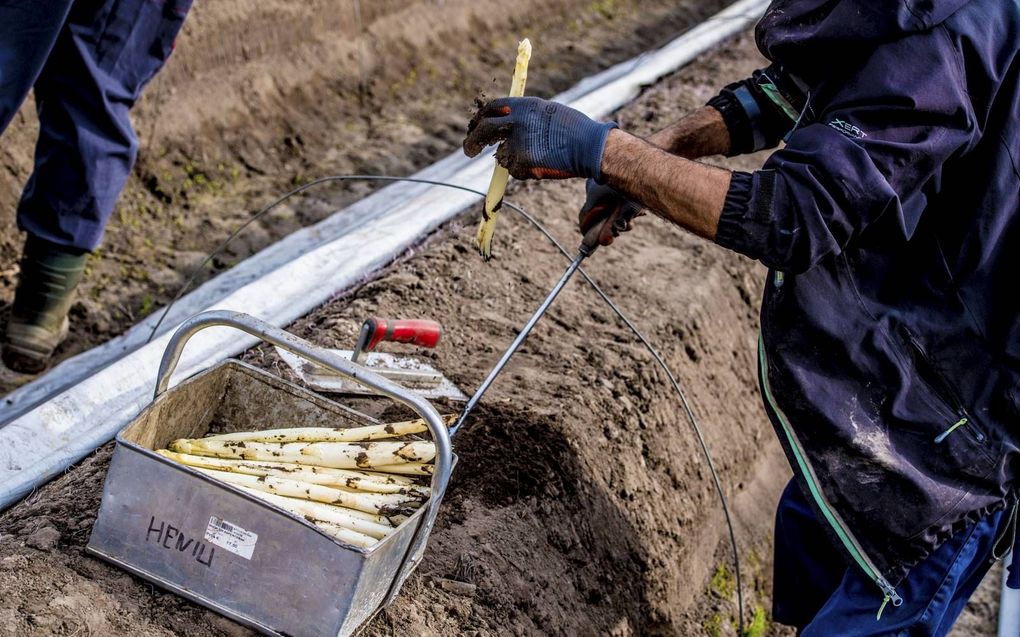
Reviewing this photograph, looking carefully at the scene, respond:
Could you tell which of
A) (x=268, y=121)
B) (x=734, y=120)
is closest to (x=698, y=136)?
(x=734, y=120)

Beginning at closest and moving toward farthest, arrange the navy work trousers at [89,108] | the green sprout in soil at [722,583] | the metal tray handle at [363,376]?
the metal tray handle at [363,376] → the navy work trousers at [89,108] → the green sprout in soil at [722,583]

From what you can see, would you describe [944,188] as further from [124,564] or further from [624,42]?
[624,42]

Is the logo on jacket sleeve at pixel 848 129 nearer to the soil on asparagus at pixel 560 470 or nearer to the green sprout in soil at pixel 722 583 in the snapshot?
the soil on asparagus at pixel 560 470

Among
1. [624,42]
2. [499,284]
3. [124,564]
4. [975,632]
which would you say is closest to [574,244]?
[499,284]

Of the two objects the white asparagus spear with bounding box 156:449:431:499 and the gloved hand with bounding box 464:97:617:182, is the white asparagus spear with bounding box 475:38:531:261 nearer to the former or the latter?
the gloved hand with bounding box 464:97:617:182

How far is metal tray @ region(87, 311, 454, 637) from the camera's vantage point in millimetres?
1811

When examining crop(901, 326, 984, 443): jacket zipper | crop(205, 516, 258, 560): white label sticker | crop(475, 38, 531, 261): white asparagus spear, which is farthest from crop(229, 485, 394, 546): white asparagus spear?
crop(901, 326, 984, 443): jacket zipper

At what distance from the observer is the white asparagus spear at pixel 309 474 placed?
2082mm

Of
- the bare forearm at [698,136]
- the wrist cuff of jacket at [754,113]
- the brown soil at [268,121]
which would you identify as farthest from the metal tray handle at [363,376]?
the brown soil at [268,121]

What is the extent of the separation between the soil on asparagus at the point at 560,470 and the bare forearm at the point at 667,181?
0.97 metres

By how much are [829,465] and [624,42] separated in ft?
19.9

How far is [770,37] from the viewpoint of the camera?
2.10 meters

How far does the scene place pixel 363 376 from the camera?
184 centimetres

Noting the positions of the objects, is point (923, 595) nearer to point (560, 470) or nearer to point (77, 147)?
point (560, 470)
